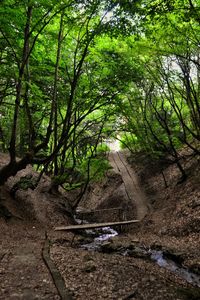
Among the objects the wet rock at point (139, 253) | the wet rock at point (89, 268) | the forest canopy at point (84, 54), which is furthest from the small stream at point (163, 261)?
the forest canopy at point (84, 54)

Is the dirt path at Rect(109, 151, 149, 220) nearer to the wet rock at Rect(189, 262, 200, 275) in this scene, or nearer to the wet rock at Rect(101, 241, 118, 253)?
the wet rock at Rect(101, 241, 118, 253)

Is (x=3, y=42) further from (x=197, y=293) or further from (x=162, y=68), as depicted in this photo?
(x=197, y=293)

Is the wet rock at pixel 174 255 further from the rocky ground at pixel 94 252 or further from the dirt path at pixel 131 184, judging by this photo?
the dirt path at pixel 131 184

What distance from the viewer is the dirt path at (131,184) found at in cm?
1991

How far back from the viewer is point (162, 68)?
14938mm

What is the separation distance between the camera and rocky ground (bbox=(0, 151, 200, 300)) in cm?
591

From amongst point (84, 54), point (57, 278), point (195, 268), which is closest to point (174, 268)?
point (195, 268)

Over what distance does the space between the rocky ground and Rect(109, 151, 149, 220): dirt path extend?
0.92 meters

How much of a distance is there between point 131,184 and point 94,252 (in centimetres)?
1540

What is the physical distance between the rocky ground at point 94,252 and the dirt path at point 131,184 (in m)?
0.92

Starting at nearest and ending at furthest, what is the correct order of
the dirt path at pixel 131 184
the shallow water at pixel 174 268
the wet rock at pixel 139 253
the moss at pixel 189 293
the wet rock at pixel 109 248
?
the moss at pixel 189 293, the shallow water at pixel 174 268, the wet rock at pixel 139 253, the wet rock at pixel 109 248, the dirt path at pixel 131 184

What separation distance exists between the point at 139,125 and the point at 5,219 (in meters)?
10.7

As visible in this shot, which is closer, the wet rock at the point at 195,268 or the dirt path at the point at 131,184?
the wet rock at the point at 195,268

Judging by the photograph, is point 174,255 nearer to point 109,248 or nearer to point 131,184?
point 109,248
